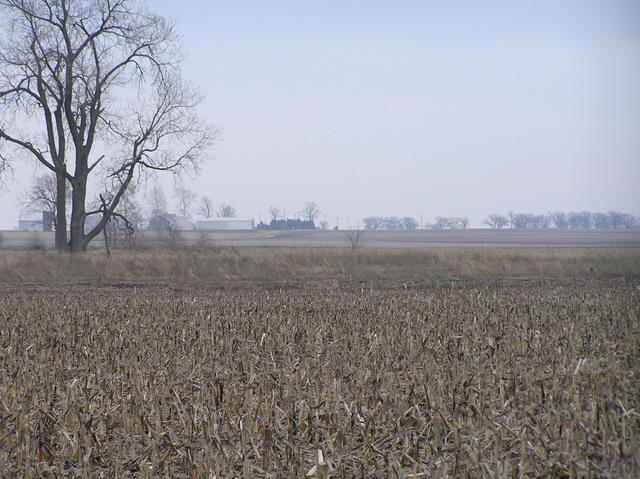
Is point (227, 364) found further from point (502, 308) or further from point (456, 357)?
→ point (502, 308)

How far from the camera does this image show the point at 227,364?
30.2ft

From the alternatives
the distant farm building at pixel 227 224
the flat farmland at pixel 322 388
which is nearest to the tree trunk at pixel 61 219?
the flat farmland at pixel 322 388

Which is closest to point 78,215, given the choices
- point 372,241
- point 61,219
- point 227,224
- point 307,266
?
point 61,219

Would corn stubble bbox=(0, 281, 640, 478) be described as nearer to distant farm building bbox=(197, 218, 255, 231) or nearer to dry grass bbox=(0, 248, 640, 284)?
dry grass bbox=(0, 248, 640, 284)

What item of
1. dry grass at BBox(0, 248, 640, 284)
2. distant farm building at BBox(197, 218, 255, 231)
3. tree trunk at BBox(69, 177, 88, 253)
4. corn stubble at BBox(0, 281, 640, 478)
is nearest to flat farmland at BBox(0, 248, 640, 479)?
corn stubble at BBox(0, 281, 640, 478)

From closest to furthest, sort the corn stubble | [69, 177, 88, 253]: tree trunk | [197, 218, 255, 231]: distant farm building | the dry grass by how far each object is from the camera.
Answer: the corn stubble, the dry grass, [69, 177, 88, 253]: tree trunk, [197, 218, 255, 231]: distant farm building

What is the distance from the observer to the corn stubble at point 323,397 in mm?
5742

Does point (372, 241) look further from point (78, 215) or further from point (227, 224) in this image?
point (227, 224)

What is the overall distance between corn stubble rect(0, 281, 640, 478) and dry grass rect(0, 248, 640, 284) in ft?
50.3

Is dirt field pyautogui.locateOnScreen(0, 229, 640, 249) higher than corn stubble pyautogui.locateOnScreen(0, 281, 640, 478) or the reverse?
higher

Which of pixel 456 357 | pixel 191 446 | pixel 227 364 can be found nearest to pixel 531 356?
pixel 456 357

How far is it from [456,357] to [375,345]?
1190mm

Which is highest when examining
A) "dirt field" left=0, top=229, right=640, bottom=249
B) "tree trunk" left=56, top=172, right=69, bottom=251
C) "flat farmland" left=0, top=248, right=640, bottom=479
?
"tree trunk" left=56, top=172, right=69, bottom=251

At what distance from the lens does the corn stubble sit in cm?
574
